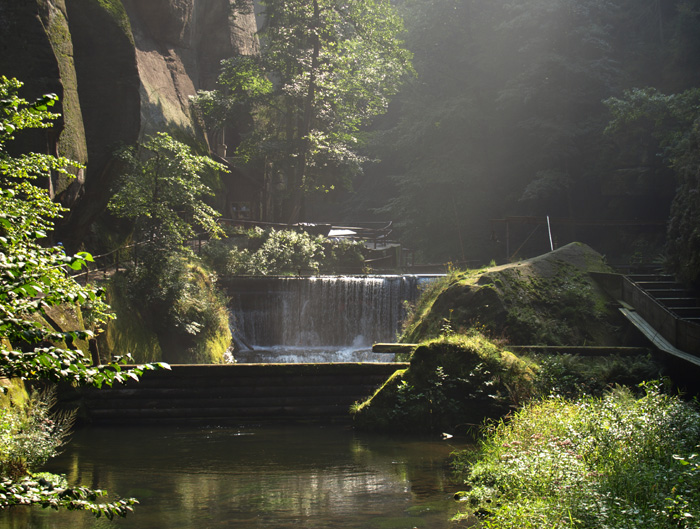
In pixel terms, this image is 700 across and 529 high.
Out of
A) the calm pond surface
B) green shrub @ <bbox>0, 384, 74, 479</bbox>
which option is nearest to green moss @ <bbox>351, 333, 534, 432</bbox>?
the calm pond surface

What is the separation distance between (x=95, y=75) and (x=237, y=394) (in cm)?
1074

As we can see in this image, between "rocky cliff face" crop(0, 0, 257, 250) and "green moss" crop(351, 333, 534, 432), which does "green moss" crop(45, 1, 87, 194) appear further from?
"green moss" crop(351, 333, 534, 432)

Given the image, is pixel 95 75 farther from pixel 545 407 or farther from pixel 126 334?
pixel 545 407

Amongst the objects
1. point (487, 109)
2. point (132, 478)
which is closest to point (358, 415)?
point (132, 478)

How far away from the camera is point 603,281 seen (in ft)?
54.5

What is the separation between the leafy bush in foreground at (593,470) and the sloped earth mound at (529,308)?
562 centimetres

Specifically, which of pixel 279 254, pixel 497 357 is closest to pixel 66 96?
pixel 497 357

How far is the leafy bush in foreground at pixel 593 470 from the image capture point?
519 cm

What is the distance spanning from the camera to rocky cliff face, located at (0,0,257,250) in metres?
14.2

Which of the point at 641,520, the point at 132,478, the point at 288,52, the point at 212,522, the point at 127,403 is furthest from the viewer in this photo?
the point at 288,52

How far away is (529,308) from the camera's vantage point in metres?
15.2

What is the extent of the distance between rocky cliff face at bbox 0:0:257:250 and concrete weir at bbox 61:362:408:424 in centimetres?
487

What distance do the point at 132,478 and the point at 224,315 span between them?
35.0ft

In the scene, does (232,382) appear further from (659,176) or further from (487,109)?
(487,109)
